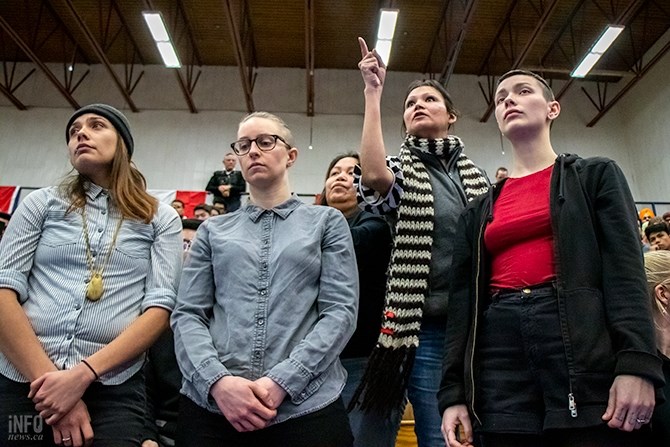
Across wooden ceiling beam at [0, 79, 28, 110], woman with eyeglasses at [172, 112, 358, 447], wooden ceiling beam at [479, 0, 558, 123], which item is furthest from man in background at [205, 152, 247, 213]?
woman with eyeglasses at [172, 112, 358, 447]

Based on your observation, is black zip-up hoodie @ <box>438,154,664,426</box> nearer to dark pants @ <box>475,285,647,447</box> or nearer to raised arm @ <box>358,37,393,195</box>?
dark pants @ <box>475,285,647,447</box>

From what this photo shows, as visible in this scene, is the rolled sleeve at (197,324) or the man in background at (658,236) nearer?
the rolled sleeve at (197,324)

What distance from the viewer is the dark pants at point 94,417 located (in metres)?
1.28

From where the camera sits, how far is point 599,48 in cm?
792

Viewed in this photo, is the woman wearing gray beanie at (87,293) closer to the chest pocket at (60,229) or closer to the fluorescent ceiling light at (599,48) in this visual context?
the chest pocket at (60,229)

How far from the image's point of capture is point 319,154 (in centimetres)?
1009

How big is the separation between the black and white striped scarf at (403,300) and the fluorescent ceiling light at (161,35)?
663 cm

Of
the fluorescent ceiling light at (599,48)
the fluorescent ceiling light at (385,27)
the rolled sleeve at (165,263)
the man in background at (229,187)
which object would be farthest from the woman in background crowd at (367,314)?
the fluorescent ceiling light at (599,48)

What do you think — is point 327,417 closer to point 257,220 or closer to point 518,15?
point 257,220

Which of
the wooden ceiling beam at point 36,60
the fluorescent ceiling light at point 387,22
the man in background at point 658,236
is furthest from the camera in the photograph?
the wooden ceiling beam at point 36,60

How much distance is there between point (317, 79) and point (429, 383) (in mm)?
9445

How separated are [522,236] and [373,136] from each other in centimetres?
57

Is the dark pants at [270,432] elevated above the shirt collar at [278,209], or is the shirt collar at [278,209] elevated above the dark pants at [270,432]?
the shirt collar at [278,209]

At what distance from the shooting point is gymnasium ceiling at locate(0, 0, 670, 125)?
8.65m
